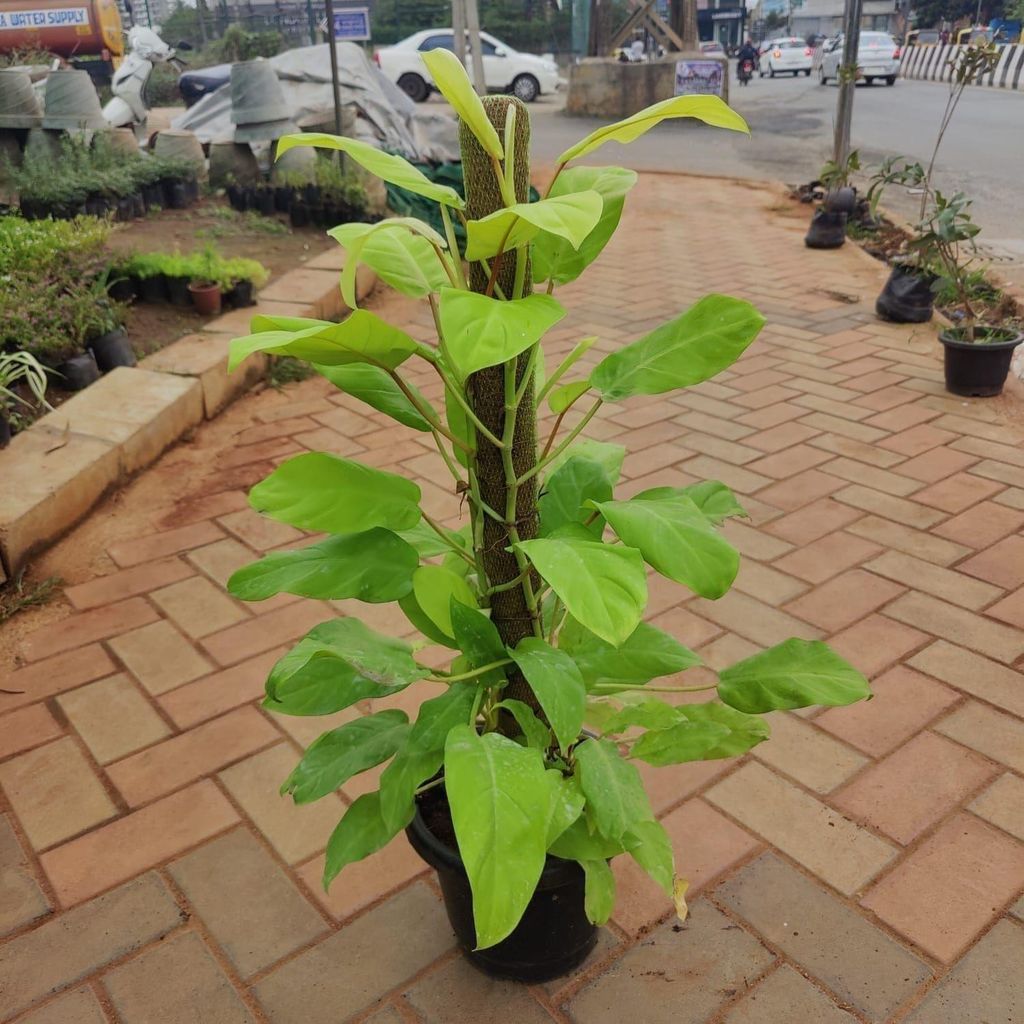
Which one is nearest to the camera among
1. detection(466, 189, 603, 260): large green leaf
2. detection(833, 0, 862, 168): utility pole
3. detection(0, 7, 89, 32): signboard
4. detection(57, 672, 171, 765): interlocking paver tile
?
detection(466, 189, 603, 260): large green leaf

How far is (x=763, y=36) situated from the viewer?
177 feet

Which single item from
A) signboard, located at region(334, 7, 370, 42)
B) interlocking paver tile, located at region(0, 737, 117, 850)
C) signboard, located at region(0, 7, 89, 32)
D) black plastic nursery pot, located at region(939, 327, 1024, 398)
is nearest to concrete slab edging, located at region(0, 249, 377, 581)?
interlocking paver tile, located at region(0, 737, 117, 850)

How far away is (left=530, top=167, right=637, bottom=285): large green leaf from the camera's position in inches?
45.3

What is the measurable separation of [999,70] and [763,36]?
36.8m

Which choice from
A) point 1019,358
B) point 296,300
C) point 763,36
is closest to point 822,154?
point 1019,358

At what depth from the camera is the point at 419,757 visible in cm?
124

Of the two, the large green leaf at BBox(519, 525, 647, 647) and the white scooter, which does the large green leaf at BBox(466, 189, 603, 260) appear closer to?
the large green leaf at BBox(519, 525, 647, 647)

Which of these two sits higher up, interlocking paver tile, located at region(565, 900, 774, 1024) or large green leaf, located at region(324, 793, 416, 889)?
large green leaf, located at region(324, 793, 416, 889)

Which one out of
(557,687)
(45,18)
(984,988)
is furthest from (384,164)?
(45,18)

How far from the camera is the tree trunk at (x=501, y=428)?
3.62 ft

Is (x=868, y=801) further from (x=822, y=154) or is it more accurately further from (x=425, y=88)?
(x=425, y=88)

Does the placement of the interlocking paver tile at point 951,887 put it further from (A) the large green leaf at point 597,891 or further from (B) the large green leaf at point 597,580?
(B) the large green leaf at point 597,580

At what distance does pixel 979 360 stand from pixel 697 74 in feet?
38.9

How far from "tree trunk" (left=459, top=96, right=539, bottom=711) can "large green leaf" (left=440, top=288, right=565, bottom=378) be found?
18 cm
